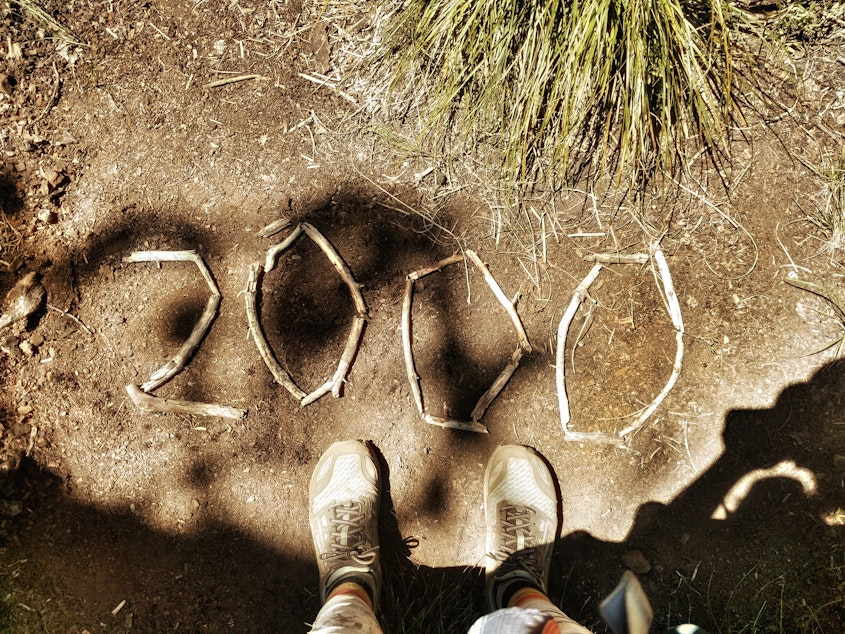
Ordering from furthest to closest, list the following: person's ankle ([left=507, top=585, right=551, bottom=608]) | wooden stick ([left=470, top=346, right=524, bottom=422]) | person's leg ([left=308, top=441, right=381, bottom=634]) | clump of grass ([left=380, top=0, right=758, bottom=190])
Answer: wooden stick ([left=470, top=346, right=524, bottom=422]) → person's leg ([left=308, top=441, right=381, bottom=634]) → person's ankle ([left=507, top=585, right=551, bottom=608]) → clump of grass ([left=380, top=0, right=758, bottom=190])

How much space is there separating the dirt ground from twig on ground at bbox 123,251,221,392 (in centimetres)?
5

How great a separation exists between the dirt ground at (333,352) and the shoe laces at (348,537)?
135mm

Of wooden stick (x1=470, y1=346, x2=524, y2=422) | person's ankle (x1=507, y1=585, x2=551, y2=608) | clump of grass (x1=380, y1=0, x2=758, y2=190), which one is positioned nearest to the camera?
clump of grass (x1=380, y1=0, x2=758, y2=190)

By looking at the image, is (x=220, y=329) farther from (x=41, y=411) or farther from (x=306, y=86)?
(x=306, y=86)

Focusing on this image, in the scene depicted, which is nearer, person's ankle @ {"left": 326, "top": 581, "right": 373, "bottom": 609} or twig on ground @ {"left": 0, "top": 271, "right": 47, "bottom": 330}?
person's ankle @ {"left": 326, "top": 581, "right": 373, "bottom": 609}

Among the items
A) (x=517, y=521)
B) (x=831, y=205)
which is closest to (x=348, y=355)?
(x=517, y=521)

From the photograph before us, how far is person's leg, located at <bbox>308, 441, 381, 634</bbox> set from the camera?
2426 mm

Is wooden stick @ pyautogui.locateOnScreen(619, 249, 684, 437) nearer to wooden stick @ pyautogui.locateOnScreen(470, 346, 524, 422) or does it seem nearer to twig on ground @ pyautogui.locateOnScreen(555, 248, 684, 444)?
twig on ground @ pyautogui.locateOnScreen(555, 248, 684, 444)

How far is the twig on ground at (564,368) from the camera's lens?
252cm

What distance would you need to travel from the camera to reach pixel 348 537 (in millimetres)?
2461

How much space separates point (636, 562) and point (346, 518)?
1.32m

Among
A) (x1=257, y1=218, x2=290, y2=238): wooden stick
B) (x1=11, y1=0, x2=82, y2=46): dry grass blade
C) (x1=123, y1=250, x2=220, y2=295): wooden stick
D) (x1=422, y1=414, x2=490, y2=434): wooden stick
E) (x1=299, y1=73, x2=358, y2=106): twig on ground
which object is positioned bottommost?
(x1=422, y1=414, x2=490, y2=434): wooden stick

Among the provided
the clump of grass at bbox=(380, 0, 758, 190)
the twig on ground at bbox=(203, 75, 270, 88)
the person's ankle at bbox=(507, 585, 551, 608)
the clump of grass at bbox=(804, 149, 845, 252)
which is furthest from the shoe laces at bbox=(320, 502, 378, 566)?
the clump of grass at bbox=(804, 149, 845, 252)

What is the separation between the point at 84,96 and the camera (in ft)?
8.53
